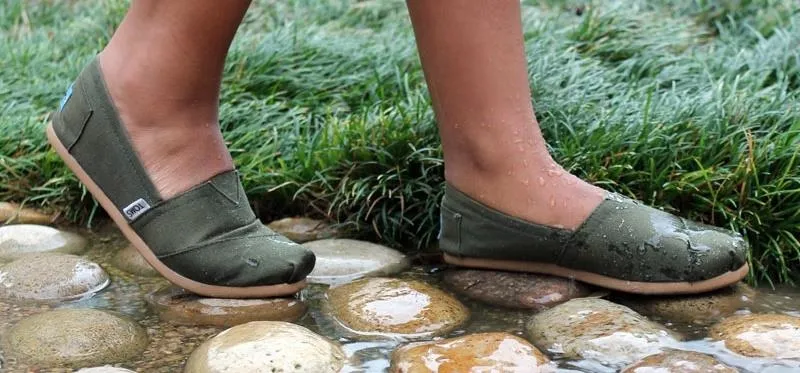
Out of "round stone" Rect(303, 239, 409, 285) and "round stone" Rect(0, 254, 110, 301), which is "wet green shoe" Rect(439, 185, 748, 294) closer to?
"round stone" Rect(303, 239, 409, 285)

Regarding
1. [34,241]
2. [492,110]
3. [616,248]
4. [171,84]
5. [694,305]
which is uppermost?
[171,84]

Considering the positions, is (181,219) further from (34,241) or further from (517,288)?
(517,288)

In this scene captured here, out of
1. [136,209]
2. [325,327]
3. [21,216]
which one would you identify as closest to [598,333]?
[325,327]

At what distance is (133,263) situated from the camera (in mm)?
1821

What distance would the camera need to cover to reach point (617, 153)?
1.98 metres

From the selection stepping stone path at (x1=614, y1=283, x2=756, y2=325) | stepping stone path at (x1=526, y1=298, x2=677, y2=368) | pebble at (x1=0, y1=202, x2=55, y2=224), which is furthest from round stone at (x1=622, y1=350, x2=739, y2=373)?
pebble at (x1=0, y1=202, x2=55, y2=224)

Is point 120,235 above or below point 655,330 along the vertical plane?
above

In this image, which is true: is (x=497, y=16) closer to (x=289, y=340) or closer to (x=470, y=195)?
(x=470, y=195)

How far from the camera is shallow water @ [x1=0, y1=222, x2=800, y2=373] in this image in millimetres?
1348

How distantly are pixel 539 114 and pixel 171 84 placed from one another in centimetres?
93

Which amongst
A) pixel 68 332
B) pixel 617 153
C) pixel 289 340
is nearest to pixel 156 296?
pixel 68 332

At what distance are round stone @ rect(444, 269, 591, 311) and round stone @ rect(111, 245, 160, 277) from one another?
1.82 ft

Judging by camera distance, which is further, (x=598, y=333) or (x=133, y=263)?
(x=133, y=263)

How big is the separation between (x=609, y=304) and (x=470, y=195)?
1.06 ft
